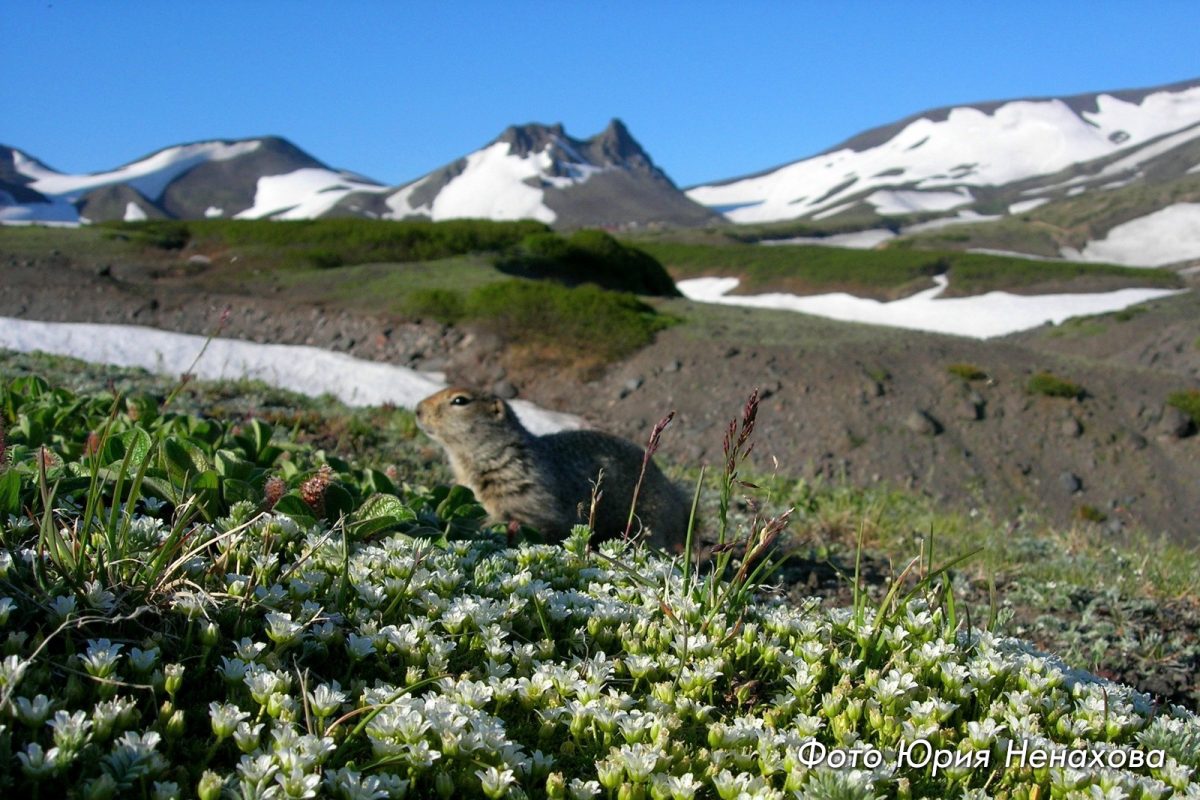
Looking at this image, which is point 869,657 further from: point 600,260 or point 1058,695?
point 600,260

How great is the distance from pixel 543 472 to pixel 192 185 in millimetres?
162138

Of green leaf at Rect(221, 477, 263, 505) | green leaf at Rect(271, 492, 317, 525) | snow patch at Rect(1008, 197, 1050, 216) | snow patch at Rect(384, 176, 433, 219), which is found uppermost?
snow patch at Rect(384, 176, 433, 219)

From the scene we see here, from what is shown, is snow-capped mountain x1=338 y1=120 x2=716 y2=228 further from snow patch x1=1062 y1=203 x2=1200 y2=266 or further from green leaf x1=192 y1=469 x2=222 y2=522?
green leaf x1=192 y1=469 x2=222 y2=522

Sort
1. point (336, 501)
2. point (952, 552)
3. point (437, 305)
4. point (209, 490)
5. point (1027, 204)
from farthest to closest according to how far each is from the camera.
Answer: point (1027, 204)
point (437, 305)
point (952, 552)
point (336, 501)
point (209, 490)

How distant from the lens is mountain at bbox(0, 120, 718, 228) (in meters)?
138

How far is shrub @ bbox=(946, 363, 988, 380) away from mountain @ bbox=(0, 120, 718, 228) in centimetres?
11777

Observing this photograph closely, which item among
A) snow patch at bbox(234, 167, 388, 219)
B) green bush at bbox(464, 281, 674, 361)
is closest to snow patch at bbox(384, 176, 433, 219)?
snow patch at bbox(234, 167, 388, 219)

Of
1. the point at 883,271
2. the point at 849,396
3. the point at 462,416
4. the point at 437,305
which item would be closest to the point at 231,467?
the point at 462,416

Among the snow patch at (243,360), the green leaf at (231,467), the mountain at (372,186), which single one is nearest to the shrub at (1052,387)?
the snow patch at (243,360)

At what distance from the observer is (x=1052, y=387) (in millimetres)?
16438

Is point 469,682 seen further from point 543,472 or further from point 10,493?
point 543,472

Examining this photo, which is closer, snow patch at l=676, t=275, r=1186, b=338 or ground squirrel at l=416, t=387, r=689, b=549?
ground squirrel at l=416, t=387, r=689, b=549

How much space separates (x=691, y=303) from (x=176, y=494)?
20.8 m

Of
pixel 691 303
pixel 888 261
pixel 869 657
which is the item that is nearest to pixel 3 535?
pixel 869 657
